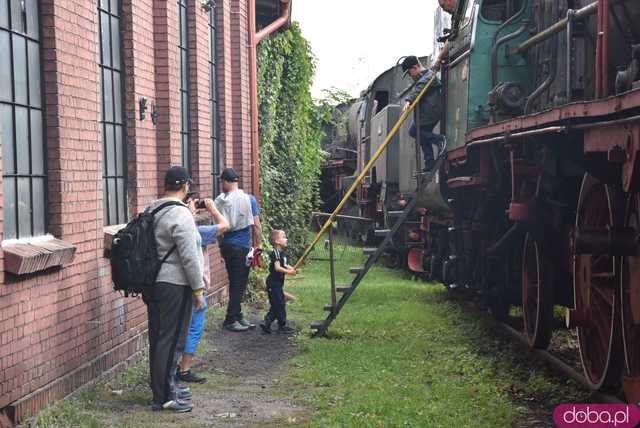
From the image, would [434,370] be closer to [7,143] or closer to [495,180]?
[495,180]

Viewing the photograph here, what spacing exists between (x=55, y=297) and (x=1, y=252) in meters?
0.98

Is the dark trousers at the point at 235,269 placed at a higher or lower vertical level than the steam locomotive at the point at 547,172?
lower

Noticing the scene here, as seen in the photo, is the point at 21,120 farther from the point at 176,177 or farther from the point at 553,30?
the point at 553,30

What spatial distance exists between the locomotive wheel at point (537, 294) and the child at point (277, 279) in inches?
103

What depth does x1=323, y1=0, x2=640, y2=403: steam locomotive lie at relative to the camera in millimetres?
6121

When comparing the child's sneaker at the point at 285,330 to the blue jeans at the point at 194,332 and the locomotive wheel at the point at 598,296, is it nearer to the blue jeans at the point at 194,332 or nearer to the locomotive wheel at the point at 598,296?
the blue jeans at the point at 194,332

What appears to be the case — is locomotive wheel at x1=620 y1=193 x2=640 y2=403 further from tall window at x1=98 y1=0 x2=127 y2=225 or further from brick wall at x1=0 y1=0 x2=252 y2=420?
tall window at x1=98 y1=0 x2=127 y2=225

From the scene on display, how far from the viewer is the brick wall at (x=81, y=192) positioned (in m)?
6.24

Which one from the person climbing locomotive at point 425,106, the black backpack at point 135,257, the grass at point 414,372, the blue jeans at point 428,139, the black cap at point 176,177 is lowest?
the grass at point 414,372

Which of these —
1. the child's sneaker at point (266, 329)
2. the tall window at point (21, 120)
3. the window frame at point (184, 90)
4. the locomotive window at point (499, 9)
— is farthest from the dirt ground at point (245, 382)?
the locomotive window at point (499, 9)

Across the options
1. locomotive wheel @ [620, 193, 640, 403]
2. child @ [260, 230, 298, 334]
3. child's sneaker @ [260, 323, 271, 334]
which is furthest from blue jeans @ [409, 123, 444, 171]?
locomotive wheel @ [620, 193, 640, 403]

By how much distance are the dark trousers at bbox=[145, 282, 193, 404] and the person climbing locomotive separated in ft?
16.4

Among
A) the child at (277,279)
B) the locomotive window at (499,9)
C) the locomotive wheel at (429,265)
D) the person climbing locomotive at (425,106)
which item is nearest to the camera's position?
the locomotive window at (499,9)

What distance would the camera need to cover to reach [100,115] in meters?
8.16
